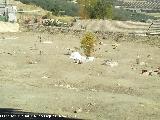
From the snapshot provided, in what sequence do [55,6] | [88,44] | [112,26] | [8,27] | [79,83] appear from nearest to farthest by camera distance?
1. [79,83]
2. [88,44]
3. [8,27]
4. [112,26]
5. [55,6]

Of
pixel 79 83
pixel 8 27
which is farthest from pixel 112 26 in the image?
pixel 79 83

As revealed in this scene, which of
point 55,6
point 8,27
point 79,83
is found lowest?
point 55,6

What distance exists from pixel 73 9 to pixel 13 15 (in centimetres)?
2506

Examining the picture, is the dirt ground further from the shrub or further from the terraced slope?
the terraced slope

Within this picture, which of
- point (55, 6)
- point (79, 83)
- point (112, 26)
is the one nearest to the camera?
point (79, 83)

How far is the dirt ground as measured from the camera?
591 inches

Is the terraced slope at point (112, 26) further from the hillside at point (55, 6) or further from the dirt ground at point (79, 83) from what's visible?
the hillside at point (55, 6)

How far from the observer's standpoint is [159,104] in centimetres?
1606

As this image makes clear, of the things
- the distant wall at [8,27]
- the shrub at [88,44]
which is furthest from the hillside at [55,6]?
the shrub at [88,44]

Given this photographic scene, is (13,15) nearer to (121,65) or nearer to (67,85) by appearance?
(121,65)

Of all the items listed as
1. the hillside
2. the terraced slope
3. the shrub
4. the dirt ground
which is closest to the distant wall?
the terraced slope

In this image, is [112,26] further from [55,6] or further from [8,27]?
[55,6]

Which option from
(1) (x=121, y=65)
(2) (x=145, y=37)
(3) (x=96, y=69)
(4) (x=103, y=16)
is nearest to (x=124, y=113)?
(3) (x=96, y=69)

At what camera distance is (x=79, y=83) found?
19.3 m
